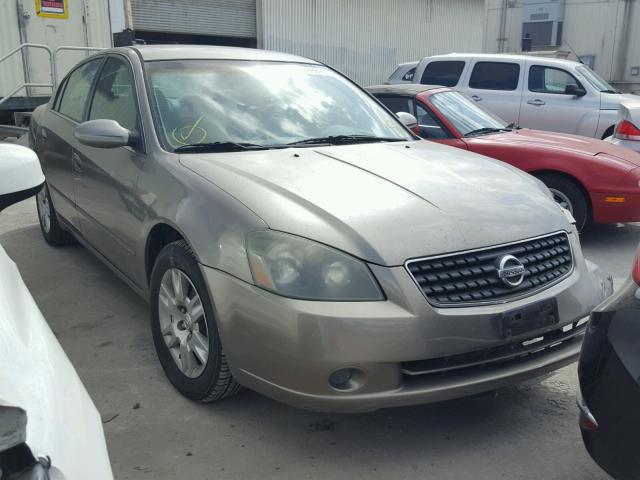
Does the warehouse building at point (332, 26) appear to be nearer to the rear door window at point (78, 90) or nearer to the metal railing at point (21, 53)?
the metal railing at point (21, 53)

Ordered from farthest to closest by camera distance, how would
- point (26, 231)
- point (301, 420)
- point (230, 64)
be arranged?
point (26, 231) < point (230, 64) < point (301, 420)

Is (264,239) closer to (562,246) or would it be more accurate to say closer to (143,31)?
(562,246)

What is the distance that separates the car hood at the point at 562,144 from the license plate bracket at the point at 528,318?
351 cm

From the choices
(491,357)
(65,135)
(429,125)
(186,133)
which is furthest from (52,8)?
(491,357)

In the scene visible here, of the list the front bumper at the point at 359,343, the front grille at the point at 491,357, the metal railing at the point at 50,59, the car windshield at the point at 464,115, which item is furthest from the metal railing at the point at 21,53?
the front grille at the point at 491,357

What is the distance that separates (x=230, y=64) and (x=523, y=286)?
219 centimetres

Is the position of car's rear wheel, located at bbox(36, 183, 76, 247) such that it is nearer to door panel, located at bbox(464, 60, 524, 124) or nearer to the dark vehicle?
the dark vehicle

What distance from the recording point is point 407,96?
6.43 meters

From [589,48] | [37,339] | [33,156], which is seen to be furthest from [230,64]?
[589,48]

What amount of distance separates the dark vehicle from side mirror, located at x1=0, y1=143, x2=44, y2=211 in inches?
72.1

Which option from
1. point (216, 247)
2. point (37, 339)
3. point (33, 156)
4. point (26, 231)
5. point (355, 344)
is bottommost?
point (26, 231)

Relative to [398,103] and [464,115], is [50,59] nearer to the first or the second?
[398,103]

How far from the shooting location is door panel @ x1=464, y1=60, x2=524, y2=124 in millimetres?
9359

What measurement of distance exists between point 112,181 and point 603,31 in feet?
95.1
